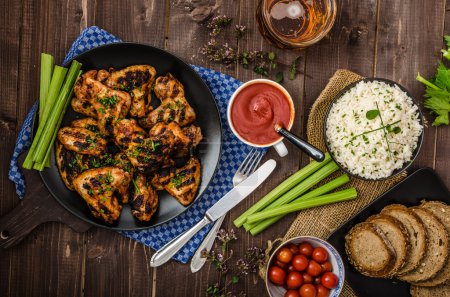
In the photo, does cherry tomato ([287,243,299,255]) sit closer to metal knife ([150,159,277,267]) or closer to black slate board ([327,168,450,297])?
black slate board ([327,168,450,297])

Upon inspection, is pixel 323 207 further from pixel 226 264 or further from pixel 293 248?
pixel 226 264

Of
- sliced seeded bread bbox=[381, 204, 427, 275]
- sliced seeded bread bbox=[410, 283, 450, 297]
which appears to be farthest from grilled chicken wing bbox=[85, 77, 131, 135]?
sliced seeded bread bbox=[410, 283, 450, 297]

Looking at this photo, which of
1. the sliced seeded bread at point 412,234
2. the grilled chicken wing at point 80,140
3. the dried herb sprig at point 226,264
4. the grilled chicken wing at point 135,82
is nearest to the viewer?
the grilled chicken wing at point 80,140

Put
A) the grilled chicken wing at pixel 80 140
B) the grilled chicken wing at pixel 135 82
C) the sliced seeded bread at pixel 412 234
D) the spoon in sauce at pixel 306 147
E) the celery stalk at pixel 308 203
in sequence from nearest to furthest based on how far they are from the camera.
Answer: the spoon in sauce at pixel 306 147 < the grilled chicken wing at pixel 80 140 < the grilled chicken wing at pixel 135 82 < the sliced seeded bread at pixel 412 234 < the celery stalk at pixel 308 203

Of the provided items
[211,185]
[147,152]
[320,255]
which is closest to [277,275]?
[320,255]

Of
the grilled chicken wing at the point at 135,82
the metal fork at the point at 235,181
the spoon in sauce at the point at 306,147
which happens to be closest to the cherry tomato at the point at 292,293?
the metal fork at the point at 235,181

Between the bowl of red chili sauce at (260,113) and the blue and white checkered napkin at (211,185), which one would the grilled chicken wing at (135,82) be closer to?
the blue and white checkered napkin at (211,185)
